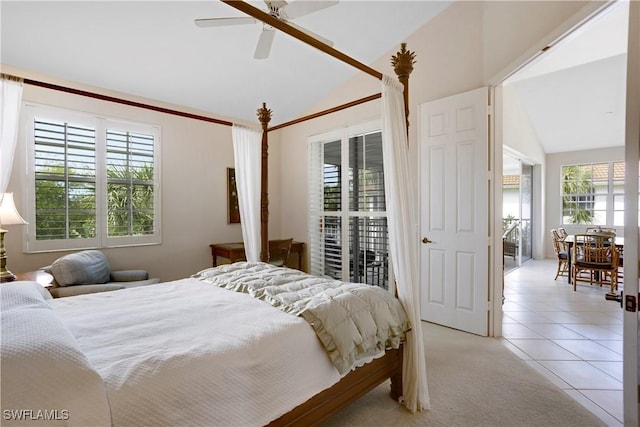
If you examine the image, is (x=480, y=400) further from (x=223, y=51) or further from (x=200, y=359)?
(x=223, y=51)

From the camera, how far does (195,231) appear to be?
4.55 metres

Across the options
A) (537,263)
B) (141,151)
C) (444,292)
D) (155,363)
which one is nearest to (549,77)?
(537,263)

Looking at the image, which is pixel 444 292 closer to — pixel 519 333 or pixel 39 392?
pixel 519 333

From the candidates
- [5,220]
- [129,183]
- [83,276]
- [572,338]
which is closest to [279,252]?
[129,183]

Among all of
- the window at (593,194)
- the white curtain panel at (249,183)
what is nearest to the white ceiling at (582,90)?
the window at (593,194)

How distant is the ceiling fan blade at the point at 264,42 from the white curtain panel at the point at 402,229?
104cm

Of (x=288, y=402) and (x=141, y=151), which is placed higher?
(x=141, y=151)

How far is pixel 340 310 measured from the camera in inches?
69.6

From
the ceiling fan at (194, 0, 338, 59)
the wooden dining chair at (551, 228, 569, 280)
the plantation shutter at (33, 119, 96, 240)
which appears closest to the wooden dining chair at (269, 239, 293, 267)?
the plantation shutter at (33, 119, 96, 240)

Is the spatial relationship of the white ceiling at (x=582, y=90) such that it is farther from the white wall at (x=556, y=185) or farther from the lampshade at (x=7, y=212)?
the lampshade at (x=7, y=212)

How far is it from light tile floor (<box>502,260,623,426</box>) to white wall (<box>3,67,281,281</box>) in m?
3.95

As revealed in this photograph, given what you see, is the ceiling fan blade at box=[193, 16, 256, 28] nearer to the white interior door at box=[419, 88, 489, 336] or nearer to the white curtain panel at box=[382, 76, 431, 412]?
the white curtain panel at box=[382, 76, 431, 412]

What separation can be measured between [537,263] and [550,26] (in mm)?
6258

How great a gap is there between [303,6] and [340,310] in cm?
207
